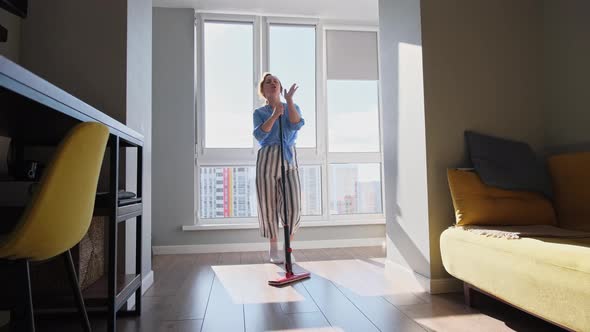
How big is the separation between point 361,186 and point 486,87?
2.01 m

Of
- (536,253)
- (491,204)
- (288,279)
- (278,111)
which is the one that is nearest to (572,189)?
(491,204)

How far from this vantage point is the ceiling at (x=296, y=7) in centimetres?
364

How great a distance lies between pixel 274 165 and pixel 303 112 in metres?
1.37

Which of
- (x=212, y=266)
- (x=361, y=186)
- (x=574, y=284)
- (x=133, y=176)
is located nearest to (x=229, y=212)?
(x=212, y=266)

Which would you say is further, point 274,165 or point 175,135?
point 175,135

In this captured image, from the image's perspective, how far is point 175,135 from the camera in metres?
3.64

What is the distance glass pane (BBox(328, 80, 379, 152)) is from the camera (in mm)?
4035

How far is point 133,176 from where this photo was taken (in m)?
2.07

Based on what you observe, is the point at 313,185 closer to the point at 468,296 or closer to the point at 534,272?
the point at 468,296

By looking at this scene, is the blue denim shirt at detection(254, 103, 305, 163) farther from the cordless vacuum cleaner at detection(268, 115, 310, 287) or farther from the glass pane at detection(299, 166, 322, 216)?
the glass pane at detection(299, 166, 322, 216)

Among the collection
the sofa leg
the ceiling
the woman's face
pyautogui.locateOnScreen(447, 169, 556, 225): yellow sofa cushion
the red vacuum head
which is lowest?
the red vacuum head

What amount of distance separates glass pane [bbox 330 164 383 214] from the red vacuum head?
5.31 feet

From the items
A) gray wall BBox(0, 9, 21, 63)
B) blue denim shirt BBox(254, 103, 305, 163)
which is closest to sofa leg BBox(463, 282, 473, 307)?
blue denim shirt BBox(254, 103, 305, 163)

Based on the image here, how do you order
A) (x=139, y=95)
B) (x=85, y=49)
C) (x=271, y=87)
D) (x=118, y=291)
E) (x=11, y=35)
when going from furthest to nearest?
(x=271, y=87) → (x=139, y=95) → (x=85, y=49) → (x=11, y=35) → (x=118, y=291)
